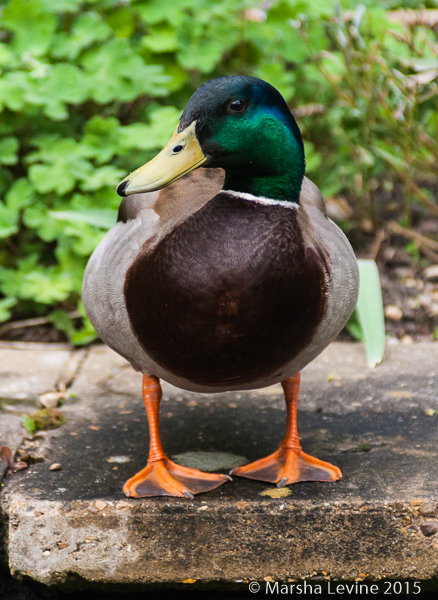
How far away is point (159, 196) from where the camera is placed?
6.91 feet

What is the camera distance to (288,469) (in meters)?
2.15

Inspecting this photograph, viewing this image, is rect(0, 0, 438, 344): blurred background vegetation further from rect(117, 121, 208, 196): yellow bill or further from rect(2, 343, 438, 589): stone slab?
rect(117, 121, 208, 196): yellow bill

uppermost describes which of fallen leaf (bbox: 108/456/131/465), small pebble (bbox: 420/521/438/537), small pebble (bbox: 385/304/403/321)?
small pebble (bbox: 420/521/438/537)

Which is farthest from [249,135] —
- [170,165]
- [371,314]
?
[371,314]

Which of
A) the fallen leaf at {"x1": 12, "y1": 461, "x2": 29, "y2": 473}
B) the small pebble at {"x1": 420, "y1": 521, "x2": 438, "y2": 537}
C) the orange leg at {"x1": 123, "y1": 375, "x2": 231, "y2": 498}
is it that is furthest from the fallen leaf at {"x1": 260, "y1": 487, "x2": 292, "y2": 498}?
the fallen leaf at {"x1": 12, "y1": 461, "x2": 29, "y2": 473}

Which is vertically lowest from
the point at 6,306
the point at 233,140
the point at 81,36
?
the point at 6,306

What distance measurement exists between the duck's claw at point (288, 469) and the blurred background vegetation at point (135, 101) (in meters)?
1.42

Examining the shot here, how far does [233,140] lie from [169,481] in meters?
0.99

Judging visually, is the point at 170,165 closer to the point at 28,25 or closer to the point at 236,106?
the point at 236,106

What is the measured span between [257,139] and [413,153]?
2.19 meters

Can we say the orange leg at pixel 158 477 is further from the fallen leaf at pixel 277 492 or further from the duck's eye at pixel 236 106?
the duck's eye at pixel 236 106

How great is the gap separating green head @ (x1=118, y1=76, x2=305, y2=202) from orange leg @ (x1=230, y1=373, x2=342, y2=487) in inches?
27.9

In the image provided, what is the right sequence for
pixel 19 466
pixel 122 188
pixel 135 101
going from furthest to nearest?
pixel 135 101 → pixel 19 466 → pixel 122 188

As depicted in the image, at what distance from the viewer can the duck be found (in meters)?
1.78
